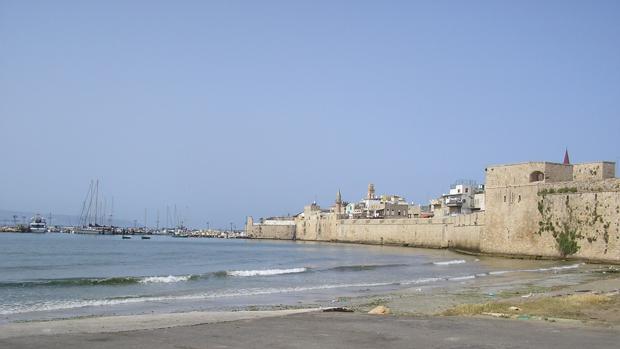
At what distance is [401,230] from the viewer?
7556 centimetres

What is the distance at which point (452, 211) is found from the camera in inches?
2886

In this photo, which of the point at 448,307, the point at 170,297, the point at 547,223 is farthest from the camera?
the point at 547,223

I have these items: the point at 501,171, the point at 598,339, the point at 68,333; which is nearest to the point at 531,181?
the point at 501,171

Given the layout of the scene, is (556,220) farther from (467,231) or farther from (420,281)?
(420,281)

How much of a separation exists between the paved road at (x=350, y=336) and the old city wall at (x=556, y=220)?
1094 inches

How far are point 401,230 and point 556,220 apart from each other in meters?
36.4

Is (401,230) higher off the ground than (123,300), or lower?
higher

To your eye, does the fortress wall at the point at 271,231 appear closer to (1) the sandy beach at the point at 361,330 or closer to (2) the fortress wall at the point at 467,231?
(2) the fortress wall at the point at 467,231

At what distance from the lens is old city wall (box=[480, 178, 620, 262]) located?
3591 centimetres

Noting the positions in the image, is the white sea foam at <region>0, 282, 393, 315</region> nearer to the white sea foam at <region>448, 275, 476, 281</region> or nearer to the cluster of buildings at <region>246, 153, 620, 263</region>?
the white sea foam at <region>448, 275, 476, 281</region>

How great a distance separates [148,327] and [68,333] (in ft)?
4.47

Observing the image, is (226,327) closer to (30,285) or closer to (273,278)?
(30,285)

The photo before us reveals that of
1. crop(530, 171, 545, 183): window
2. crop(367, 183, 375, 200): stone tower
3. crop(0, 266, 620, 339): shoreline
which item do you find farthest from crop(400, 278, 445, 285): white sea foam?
crop(367, 183, 375, 200): stone tower

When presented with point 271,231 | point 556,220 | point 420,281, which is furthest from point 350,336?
point 271,231
